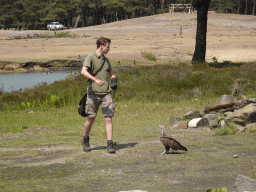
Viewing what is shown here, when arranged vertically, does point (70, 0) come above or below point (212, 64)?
above

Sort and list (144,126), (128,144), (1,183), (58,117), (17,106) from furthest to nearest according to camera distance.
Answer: (17,106) < (58,117) < (144,126) < (128,144) < (1,183)

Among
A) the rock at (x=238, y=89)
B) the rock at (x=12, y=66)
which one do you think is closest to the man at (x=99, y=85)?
the rock at (x=238, y=89)

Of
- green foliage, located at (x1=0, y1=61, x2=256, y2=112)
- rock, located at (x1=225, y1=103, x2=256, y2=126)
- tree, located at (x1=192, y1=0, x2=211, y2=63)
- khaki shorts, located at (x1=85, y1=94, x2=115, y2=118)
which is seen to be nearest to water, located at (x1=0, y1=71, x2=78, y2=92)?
green foliage, located at (x1=0, y1=61, x2=256, y2=112)

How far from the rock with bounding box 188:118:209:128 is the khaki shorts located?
4615 mm

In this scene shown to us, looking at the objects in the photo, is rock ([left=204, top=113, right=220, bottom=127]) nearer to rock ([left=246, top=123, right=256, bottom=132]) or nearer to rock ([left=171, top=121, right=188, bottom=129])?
rock ([left=171, top=121, right=188, bottom=129])

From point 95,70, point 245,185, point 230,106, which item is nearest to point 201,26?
point 230,106

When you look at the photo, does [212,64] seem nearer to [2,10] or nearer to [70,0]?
[70,0]

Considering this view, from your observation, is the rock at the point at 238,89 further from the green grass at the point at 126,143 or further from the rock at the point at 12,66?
the rock at the point at 12,66

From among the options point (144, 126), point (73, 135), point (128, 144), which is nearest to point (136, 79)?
point (144, 126)

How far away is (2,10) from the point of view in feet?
395

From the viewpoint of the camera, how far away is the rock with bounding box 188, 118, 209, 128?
11.8 metres

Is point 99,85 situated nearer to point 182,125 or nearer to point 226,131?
point 226,131

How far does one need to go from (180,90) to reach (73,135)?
8.81 meters

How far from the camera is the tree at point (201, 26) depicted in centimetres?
2325
